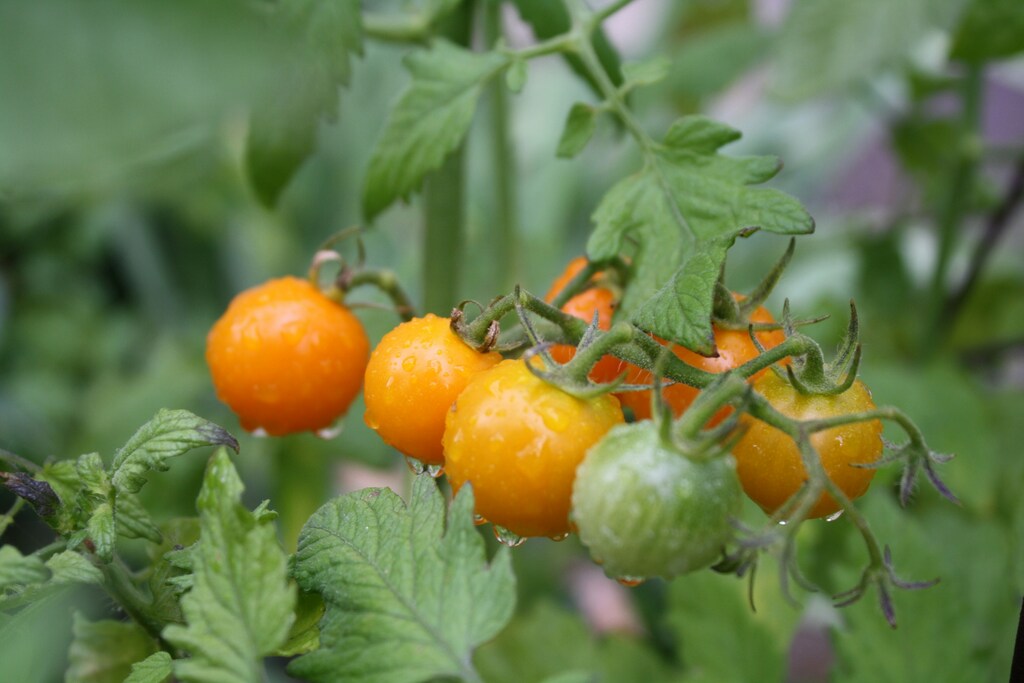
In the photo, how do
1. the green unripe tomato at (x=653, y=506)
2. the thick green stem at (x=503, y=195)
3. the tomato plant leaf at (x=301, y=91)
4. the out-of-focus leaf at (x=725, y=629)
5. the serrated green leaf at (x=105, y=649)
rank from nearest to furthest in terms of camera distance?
the green unripe tomato at (x=653, y=506) < the serrated green leaf at (x=105, y=649) < the tomato plant leaf at (x=301, y=91) < the out-of-focus leaf at (x=725, y=629) < the thick green stem at (x=503, y=195)

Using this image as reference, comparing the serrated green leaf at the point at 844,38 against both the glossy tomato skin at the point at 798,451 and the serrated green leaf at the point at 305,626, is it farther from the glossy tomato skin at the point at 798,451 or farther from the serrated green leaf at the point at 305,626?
the serrated green leaf at the point at 305,626

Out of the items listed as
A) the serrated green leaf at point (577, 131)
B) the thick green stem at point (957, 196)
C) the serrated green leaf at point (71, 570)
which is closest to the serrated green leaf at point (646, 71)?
the serrated green leaf at point (577, 131)

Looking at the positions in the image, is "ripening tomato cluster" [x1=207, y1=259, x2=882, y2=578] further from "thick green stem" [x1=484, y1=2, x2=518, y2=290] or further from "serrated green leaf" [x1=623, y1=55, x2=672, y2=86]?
"thick green stem" [x1=484, y1=2, x2=518, y2=290]

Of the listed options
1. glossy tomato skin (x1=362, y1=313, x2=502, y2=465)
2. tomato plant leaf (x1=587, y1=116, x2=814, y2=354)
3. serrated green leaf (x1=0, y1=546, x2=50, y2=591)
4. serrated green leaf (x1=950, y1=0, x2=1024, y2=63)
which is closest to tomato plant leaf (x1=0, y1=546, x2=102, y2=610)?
serrated green leaf (x1=0, y1=546, x2=50, y2=591)

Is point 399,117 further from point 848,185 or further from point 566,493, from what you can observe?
point 848,185

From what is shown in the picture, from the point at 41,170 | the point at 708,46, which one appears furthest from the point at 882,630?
the point at 708,46

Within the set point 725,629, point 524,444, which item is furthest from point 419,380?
point 725,629
